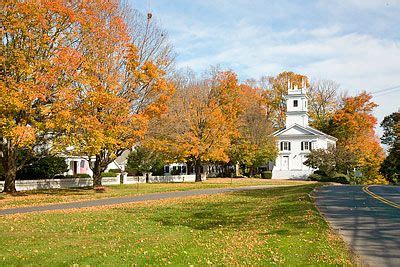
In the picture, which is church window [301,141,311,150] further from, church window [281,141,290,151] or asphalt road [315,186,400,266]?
asphalt road [315,186,400,266]

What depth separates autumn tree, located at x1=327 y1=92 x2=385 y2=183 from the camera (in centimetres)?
6819

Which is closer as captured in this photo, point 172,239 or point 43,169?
point 172,239

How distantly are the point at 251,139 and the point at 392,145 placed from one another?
22.8m

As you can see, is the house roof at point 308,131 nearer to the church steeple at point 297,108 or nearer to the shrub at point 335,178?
the church steeple at point 297,108

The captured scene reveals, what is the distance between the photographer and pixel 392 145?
70.1m

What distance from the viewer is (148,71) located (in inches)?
1340

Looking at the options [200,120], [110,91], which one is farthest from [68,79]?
[200,120]

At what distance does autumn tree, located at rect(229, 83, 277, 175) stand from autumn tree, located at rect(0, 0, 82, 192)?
121 ft

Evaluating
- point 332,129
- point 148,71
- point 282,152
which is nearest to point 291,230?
point 148,71

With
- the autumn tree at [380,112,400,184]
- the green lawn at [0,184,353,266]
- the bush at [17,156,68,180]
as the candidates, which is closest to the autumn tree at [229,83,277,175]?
the autumn tree at [380,112,400,184]

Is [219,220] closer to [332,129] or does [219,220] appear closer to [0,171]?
[0,171]

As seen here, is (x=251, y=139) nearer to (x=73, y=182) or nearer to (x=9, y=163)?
(x=73, y=182)

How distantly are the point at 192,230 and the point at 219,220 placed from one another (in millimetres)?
2620

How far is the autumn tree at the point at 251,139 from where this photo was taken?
6412cm
